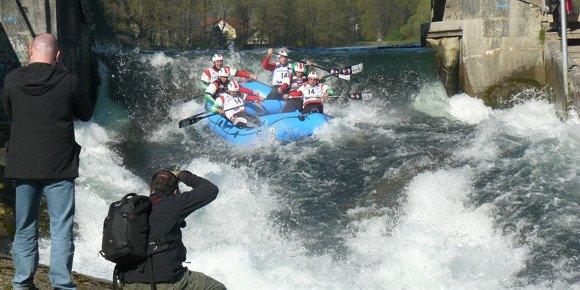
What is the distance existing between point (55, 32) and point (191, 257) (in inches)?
266

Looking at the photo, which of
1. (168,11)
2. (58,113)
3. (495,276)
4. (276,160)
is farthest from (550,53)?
(168,11)

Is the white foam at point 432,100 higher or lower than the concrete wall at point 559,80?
lower

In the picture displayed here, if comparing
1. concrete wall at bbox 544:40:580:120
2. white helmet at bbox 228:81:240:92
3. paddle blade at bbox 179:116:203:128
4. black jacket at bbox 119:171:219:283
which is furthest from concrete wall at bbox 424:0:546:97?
black jacket at bbox 119:171:219:283

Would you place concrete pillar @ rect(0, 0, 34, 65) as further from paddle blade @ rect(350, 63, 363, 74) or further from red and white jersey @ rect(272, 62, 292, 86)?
paddle blade @ rect(350, 63, 363, 74)

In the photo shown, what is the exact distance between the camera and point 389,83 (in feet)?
59.1

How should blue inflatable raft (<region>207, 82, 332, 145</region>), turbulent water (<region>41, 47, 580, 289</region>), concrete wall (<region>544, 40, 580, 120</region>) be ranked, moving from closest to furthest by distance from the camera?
turbulent water (<region>41, 47, 580, 289</region>) → concrete wall (<region>544, 40, 580, 120</region>) → blue inflatable raft (<region>207, 82, 332, 145</region>)

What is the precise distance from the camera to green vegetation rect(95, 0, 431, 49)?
31.9m

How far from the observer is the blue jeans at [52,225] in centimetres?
479

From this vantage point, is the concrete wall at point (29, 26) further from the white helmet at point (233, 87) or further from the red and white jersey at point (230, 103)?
the white helmet at point (233, 87)

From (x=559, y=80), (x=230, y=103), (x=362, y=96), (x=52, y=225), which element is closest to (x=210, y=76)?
(x=230, y=103)

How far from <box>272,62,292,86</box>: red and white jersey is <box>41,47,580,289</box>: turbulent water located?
4.12 ft

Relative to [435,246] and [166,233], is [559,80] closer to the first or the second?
[435,246]

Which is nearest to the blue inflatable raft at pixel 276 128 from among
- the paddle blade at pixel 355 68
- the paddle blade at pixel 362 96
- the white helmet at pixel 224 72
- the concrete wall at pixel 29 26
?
the white helmet at pixel 224 72

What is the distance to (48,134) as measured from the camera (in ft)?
15.3
